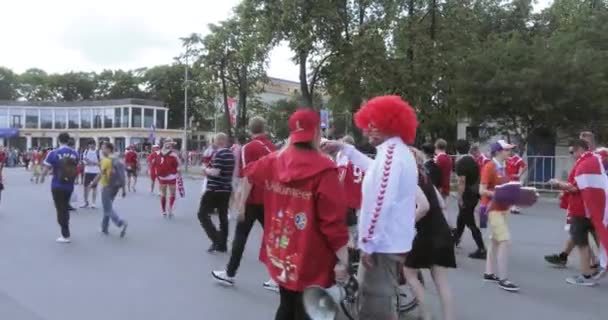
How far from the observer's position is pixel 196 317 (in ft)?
18.6

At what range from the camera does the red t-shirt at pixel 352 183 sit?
677 cm

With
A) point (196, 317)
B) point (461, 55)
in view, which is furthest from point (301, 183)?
point (461, 55)

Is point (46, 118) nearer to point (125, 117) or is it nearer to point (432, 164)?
point (125, 117)

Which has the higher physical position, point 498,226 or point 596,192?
point 596,192

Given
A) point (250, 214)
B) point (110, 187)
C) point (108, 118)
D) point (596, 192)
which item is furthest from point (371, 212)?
point (108, 118)

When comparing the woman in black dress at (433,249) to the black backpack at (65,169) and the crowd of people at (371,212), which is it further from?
the black backpack at (65,169)

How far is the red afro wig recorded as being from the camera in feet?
12.7

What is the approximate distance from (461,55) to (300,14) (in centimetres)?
684

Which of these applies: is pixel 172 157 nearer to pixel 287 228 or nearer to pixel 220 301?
pixel 220 301

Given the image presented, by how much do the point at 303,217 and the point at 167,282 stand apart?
4.06m

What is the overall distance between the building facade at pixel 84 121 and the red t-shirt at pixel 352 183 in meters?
80.1

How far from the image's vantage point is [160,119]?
87.6 meters

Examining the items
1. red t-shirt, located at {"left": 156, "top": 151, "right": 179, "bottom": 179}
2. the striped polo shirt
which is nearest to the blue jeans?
red t-shirt, located at {"left": 156, "top": 151, "right": 179, "bottom": 179}

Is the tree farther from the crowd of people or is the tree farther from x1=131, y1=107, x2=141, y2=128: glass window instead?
the crowd of people
